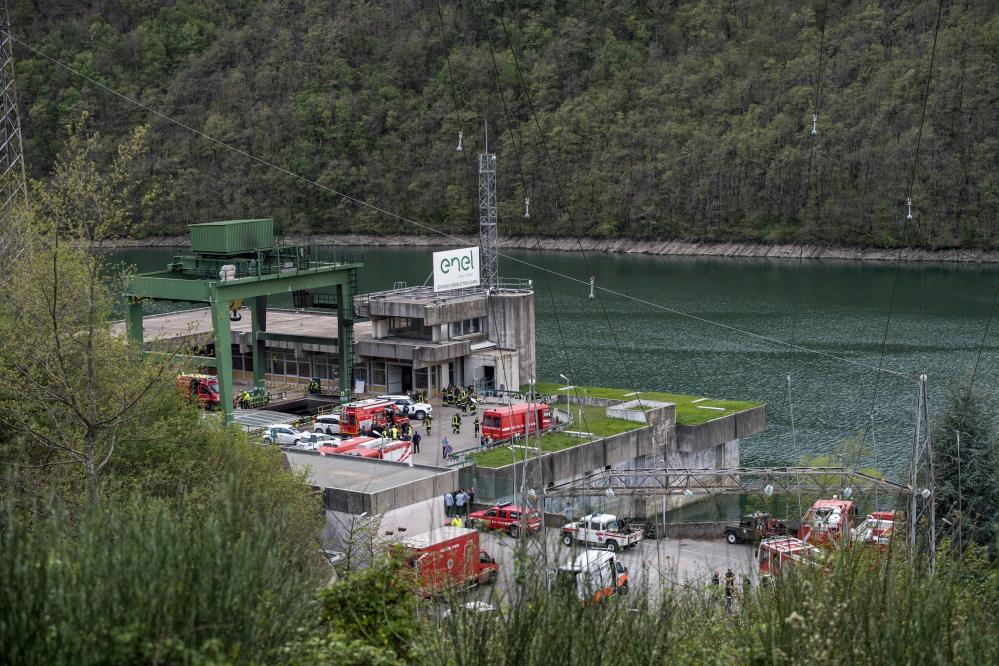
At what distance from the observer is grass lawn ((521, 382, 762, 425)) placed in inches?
1391

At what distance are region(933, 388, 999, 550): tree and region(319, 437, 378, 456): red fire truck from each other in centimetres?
1240

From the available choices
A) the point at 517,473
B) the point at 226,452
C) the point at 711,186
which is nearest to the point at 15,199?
the point at 226,452

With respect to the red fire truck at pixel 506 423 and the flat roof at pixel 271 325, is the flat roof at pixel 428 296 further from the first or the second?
the red fire truck at pixel 506 423

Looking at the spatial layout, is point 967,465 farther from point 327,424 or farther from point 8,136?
point 8,136

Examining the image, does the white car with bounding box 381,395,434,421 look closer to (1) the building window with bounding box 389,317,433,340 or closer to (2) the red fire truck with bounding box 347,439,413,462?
(1) the building window with bounding box 389,317,433,340

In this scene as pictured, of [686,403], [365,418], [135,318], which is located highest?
[135,318]

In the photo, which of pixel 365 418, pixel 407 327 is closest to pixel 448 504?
pixel 365 418

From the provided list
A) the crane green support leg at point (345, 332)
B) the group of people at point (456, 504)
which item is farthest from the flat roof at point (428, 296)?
the group of people at point (456, 504)

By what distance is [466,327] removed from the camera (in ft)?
131

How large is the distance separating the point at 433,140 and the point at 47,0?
74.7m

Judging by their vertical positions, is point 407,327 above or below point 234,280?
below

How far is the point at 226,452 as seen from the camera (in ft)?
69.4

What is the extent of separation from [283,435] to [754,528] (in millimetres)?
12182

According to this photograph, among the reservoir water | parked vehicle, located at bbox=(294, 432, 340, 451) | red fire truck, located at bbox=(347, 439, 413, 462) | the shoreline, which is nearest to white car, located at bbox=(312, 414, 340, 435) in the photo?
parked vehicle, located at bbox=(294, 432, 340, 451)
